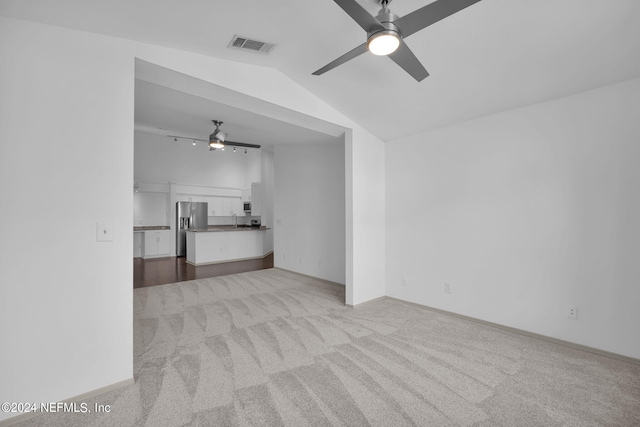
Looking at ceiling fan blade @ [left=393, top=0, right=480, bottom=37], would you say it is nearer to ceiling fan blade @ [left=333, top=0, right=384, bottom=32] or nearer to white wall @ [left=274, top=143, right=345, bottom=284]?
ceiling fan blade @ [left=333, top=0, right=384, bottom=32]

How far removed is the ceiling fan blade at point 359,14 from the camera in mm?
1552

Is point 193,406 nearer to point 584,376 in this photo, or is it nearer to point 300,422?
point 300,422

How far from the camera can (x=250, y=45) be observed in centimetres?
277

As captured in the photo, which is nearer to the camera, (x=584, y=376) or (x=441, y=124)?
(x=584, y=376)

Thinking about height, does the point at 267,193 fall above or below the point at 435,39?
below

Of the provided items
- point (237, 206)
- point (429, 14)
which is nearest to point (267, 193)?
point (237, 206)

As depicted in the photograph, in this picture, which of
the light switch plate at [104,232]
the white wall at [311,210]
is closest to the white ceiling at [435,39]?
the light switch plate at [104,232]

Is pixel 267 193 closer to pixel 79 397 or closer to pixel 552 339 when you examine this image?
pixel 79 397

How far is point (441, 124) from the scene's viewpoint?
387cm

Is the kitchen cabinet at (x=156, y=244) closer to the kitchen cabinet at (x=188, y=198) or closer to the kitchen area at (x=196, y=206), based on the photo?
the kitchen area at (x=196, y=206)

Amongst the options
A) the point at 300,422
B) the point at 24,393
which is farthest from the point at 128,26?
the point at 300,422

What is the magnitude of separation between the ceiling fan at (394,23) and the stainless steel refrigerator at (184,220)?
8.09 metres

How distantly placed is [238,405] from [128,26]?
3.07 metres

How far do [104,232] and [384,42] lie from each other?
256 cm
